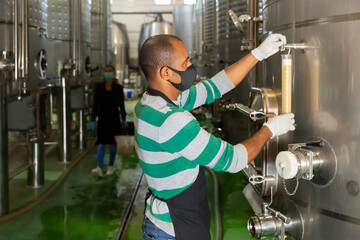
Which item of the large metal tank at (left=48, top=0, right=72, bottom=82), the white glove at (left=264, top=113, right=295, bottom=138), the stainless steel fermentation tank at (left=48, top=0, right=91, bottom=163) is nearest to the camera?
the white glove at (left=264, top=113, right=295, bottom=138)

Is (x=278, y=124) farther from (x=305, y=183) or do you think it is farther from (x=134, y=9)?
(x=134, y=9)

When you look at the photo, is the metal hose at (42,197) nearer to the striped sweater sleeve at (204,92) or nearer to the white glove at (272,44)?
the striped sweater sleeve at (204,92)

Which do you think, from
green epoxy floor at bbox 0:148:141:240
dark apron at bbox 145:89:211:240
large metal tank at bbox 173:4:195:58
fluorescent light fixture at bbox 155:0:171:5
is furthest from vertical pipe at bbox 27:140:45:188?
fluorescent light fixture at bbox 155:0:171:5

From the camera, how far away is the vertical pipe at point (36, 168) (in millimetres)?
5082

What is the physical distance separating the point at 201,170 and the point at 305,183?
0.47 metres

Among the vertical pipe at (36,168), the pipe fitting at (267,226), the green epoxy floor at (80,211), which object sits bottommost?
the green epoxy floor at (80,211)

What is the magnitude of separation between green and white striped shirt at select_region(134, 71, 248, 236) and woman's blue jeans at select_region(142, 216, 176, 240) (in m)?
0.02

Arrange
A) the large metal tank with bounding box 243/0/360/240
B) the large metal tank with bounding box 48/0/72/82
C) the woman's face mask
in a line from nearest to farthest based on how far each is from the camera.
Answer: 1. the large metal tank with bounding box 243/0/360/240
2. the woman's face mask
3. the large metal tank with bounding box 48/0/72/82

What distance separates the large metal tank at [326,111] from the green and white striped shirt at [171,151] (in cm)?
29

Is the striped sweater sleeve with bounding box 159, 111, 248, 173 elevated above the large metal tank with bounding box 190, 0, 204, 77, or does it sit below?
below

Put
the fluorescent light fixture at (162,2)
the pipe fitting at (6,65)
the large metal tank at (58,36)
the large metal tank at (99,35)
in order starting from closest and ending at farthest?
the pipe fitting at (6,65)
the large metal tank at (58,36)
the large metal tank at (99,35)
the fluorescent light fixture at (162,2)

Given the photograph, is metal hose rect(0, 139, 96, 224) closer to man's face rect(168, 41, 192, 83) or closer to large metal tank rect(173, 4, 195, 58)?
man's face rect(168, 41, 192, 83)

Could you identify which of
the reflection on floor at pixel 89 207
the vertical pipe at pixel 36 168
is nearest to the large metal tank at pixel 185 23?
the reflection on floor at pixel 89 207

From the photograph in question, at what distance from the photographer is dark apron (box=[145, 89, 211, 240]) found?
188cm
